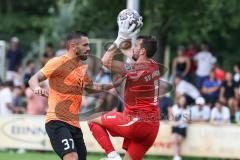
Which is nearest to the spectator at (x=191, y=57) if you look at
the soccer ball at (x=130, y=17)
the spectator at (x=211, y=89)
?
the spectator at (x=211, y=89)

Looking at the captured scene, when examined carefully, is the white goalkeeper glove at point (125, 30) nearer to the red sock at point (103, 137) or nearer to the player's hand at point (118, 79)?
the player's hand at point (118, 79)

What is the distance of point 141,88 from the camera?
41.1 feet

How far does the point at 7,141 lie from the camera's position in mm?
21500

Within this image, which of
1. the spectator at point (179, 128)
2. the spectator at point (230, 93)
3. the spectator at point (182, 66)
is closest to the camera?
the spectator at point (179, 128)

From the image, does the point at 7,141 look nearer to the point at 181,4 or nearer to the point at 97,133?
the point at 181,4

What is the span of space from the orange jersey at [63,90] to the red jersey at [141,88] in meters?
0.83

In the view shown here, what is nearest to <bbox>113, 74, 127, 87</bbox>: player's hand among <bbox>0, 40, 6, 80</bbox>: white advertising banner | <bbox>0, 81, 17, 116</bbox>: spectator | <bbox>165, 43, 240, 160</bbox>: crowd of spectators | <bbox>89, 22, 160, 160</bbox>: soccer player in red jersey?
<bbox>89, 22, 160, 160</bbox>: soccer player in red jersey

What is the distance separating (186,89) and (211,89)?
943 mm

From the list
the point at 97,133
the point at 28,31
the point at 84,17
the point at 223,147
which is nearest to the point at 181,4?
the point at 84,17

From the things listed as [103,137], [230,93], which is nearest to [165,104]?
[230,93]

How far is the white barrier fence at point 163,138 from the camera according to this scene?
2009 centimetres

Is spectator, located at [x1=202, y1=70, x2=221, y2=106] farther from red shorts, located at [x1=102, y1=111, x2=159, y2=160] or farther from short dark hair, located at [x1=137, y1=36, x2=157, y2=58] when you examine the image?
short dark hair, located at [x1=137, y1=36, x2=157, y2=58]

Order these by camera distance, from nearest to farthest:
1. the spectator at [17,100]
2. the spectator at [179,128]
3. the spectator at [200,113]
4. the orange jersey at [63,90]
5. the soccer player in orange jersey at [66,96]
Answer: the soccer player in orange jersey at [66,96] < the orange jersey at [63,90] < the spectator at [179,128] < the spectator at [200,113] < the spectator at [17,100]

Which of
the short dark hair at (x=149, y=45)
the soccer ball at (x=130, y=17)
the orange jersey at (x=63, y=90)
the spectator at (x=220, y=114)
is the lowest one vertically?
the spectator at (x=220, y=114)
